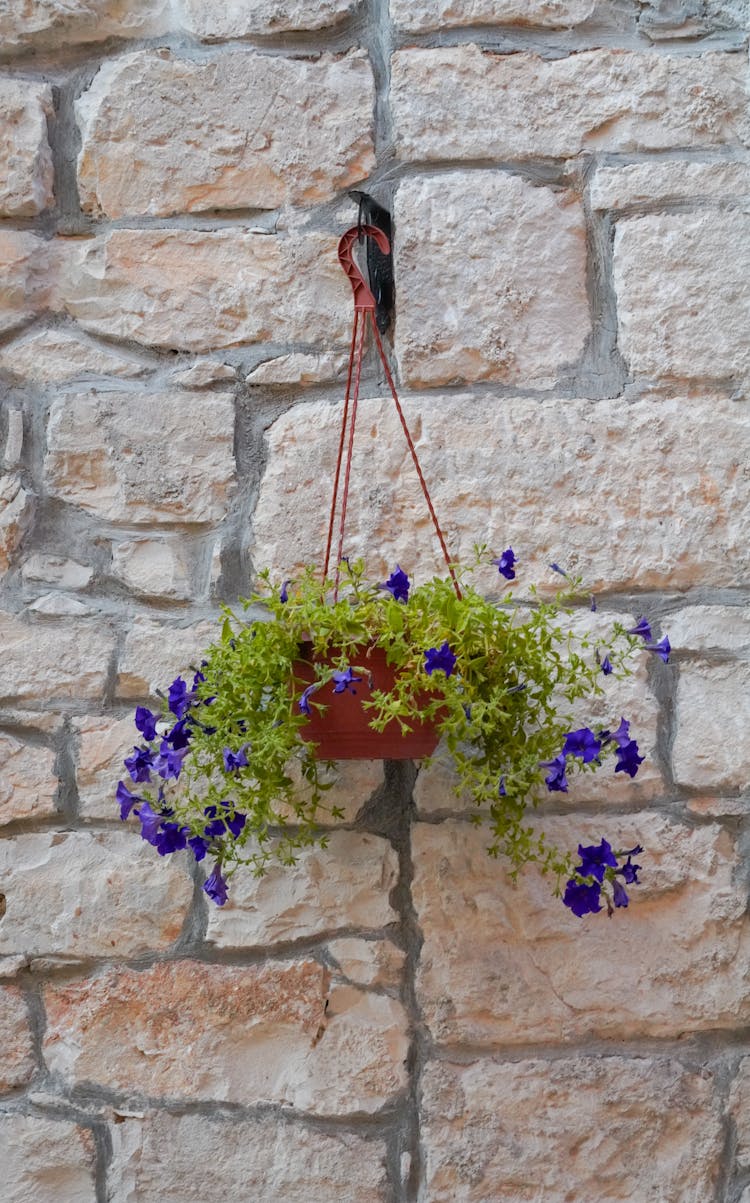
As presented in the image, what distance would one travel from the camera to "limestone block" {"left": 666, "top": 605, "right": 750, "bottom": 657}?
1827 millimetres

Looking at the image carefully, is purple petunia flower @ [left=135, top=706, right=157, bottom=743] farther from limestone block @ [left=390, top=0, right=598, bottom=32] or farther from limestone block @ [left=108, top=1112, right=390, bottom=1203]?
limestone block @ [left=390, top=0, right=598, bottom=32]

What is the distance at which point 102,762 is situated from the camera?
1.90 m

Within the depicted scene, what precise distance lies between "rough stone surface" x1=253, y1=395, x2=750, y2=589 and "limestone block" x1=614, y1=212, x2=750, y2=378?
7cm

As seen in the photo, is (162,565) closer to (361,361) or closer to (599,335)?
(361,361)

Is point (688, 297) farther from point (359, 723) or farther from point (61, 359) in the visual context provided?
point (61, 359)

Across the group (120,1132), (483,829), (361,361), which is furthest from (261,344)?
(120,1132)

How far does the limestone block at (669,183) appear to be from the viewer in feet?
6.26

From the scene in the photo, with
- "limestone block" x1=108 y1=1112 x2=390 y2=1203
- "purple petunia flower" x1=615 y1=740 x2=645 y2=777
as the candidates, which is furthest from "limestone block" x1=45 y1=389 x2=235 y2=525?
"limestone block" x1=108 y1=1112 x2=390 y2=1203

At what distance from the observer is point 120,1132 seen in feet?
5.94

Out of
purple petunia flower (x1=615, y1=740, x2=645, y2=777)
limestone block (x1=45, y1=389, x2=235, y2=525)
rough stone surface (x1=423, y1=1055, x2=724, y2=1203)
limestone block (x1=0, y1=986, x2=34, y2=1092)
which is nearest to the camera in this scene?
purple petunia flower (x1=615, y1=740, x2=645, y2=777)

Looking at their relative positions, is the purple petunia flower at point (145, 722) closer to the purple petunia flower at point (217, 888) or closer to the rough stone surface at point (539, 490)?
the purple petunia flower at point (217, 888)

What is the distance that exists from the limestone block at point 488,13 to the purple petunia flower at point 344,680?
1.24 metres

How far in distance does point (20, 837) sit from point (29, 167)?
1205 millimetres

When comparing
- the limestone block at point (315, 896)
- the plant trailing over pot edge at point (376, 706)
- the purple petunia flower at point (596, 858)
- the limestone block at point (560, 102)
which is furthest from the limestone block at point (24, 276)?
the purple petunia flower at point (596, 858)
